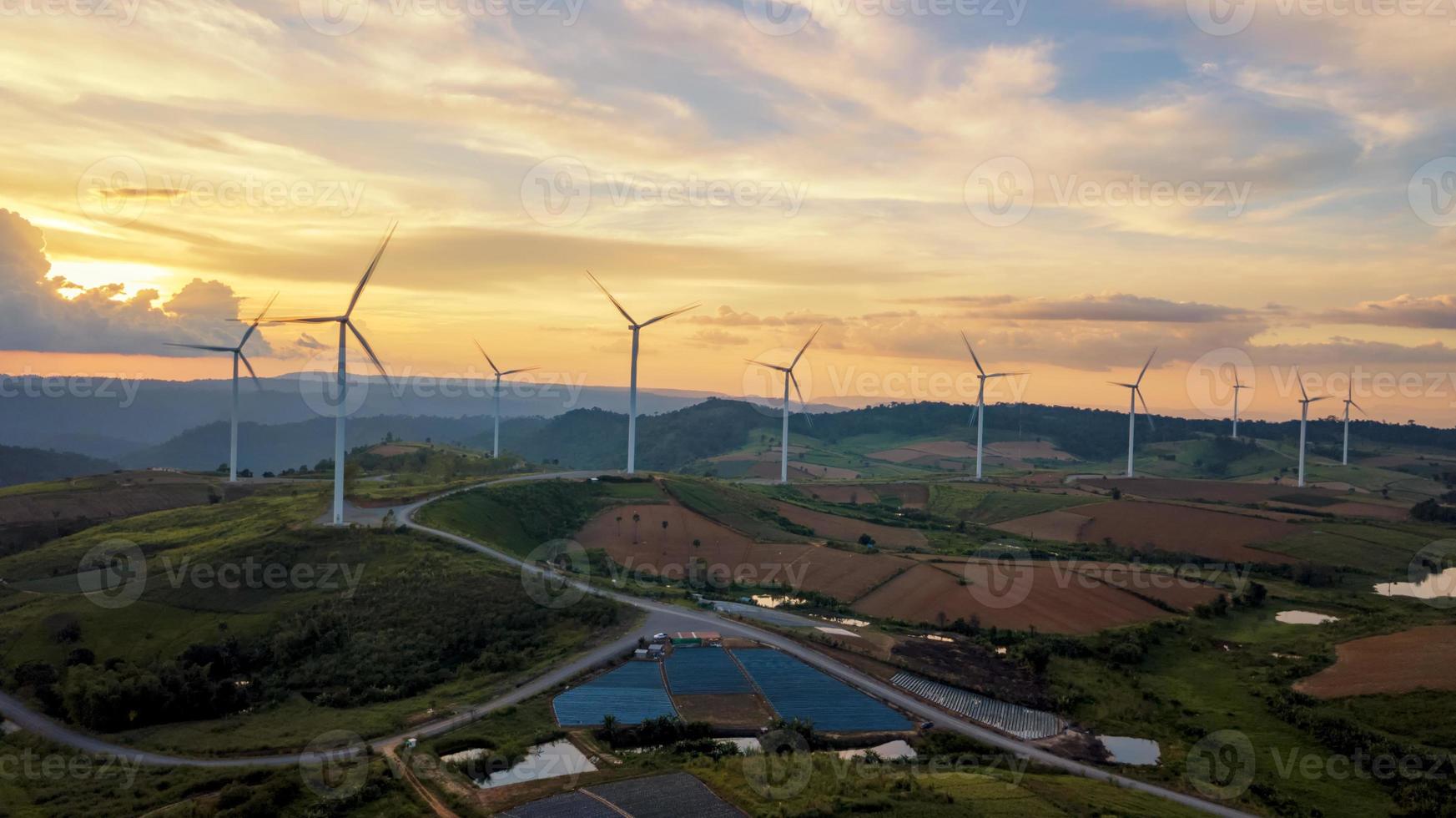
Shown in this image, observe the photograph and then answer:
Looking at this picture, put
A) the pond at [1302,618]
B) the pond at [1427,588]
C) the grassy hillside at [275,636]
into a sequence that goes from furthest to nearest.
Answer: the pond at [1427,588] < the pond at [1302,618] < the grassy hillside at [275,636]

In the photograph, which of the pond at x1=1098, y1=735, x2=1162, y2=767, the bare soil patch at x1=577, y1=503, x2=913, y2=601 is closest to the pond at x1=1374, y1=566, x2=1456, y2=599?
the bare soil patch at x1=577, y1=503, x2=913, y2=601

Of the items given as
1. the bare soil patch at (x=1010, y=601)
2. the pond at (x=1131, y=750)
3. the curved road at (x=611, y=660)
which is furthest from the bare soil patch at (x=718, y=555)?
the pond at (x=1131, y=750)

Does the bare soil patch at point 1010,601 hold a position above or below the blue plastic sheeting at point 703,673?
above

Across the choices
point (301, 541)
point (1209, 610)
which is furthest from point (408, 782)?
point (1209, 610)

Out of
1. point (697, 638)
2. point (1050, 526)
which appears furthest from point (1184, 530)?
point (697, 638)

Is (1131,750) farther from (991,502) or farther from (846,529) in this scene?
(991,502)

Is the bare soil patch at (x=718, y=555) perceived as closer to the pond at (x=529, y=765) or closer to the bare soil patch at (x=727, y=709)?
the bare soil patch at (x=727, y=709)

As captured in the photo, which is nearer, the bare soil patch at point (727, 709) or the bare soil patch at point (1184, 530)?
the bare soil patch at point (727, 709)
